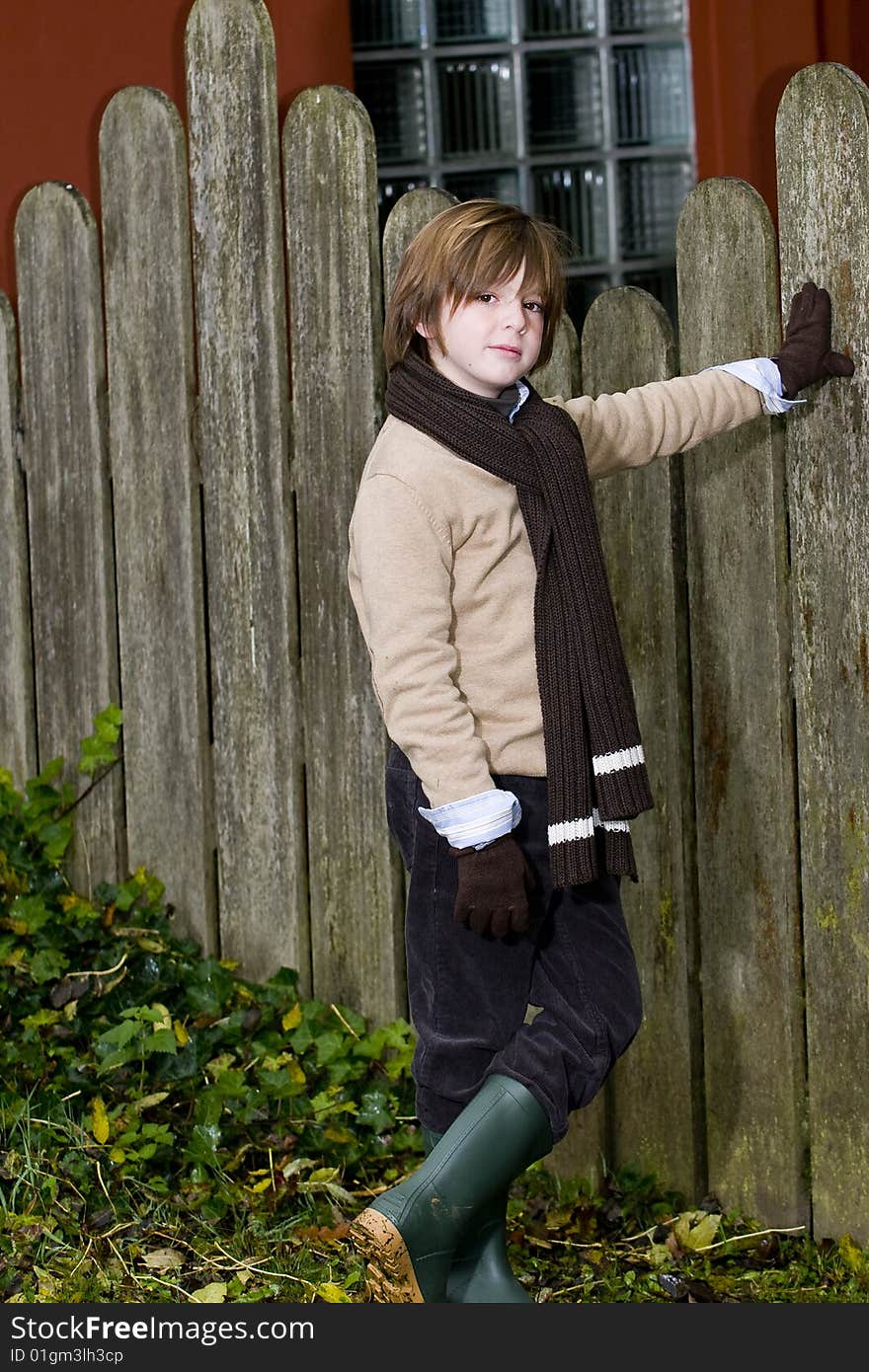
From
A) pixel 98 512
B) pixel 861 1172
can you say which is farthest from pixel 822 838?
pixel 98 512

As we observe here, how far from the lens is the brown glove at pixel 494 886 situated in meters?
2.44

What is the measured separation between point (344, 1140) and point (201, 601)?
1.24 metres

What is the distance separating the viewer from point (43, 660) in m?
3.95

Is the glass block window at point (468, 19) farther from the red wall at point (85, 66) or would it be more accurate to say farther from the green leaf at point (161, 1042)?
the green leaf at point (161, 1042)

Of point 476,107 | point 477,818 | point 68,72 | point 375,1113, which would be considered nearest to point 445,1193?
point 477,818

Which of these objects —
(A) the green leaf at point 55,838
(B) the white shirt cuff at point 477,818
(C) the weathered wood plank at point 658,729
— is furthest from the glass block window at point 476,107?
(B) the white shirt cuff at point 477,818

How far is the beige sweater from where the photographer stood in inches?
97.1

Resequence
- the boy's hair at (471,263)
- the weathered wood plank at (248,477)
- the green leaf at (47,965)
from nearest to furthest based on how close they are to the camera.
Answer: the boy's hair at (471,263), the weathered wood plank at (248,477), the green leaf at (47,965)

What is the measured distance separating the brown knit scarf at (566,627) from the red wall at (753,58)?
10.6 feet

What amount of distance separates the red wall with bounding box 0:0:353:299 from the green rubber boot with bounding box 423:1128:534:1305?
128 inches

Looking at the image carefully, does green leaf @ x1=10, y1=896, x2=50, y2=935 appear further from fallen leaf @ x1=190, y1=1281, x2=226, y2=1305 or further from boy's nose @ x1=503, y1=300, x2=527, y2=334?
boy's nose @ x1=503, y1=300, x2=527, y2=334

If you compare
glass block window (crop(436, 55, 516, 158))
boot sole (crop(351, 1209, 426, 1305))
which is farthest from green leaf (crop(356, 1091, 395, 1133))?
glass block window (crop(436, 55, 516, 158))

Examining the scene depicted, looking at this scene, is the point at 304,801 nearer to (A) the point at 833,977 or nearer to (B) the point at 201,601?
(B) the point at 201,601

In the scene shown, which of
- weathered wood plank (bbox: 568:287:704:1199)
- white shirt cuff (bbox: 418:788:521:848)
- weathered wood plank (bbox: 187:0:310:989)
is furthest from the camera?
weathered wood plank (bbox: 187:0:310:989)
